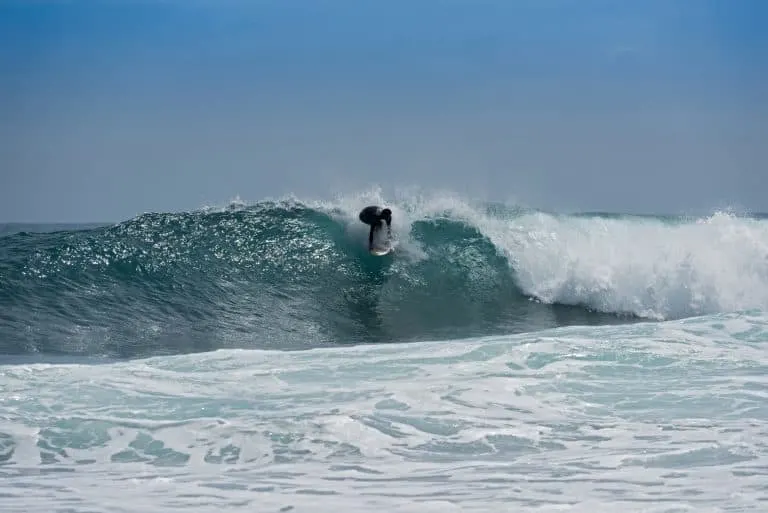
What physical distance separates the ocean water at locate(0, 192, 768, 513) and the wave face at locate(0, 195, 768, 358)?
0.06 metres

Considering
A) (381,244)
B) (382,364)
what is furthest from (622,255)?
(382,364)

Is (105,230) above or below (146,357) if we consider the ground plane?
above

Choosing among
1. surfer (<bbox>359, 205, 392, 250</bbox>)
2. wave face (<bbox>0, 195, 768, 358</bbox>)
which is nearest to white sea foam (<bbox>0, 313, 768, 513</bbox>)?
wave face (<bbox>0, 195, 768, 358</bbox>)

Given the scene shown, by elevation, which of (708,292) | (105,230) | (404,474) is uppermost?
(105,230)

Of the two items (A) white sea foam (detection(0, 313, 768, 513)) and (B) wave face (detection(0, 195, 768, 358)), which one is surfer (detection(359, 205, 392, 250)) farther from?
(A) white sea foam (detection(0, 313, 768, 513))

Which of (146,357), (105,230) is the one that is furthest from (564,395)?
(105,230)

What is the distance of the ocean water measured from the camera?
4938 mm

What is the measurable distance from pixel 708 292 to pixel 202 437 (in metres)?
11.7

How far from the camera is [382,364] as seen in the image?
8578 millimetres

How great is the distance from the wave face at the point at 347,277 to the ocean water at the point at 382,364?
2.4 inches

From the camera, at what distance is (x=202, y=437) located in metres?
5.95

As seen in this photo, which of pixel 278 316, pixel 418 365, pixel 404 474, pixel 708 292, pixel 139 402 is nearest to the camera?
pixel 404 474

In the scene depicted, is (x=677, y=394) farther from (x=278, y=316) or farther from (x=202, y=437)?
(x=278, y=316)

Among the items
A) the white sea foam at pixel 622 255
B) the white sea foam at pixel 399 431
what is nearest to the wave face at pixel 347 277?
the white sea foam at pixel 622 255
